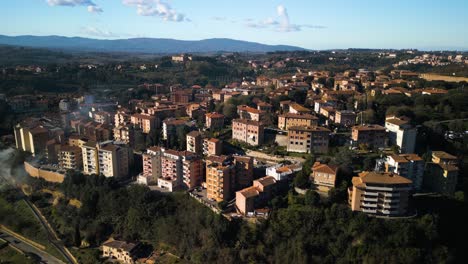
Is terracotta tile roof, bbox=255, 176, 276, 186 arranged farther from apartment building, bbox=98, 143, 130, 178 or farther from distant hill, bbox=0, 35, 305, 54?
distant hill, bbox=0, 35, 305, 54

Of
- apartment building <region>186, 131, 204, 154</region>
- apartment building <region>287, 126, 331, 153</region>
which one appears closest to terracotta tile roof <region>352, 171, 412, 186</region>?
apartment building <region>287, 126, 331, 153</region>

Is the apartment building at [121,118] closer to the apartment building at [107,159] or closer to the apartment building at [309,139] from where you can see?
the apartment building at [107,159]

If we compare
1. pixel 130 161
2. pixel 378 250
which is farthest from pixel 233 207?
pixel 130 161

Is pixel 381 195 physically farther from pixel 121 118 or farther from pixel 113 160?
pixel 121 118

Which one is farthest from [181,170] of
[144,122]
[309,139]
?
[144,122]

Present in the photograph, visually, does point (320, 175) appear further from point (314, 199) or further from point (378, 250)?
point (378, 250)

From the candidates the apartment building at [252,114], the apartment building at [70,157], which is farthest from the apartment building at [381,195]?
the apartment building at [70,157]
